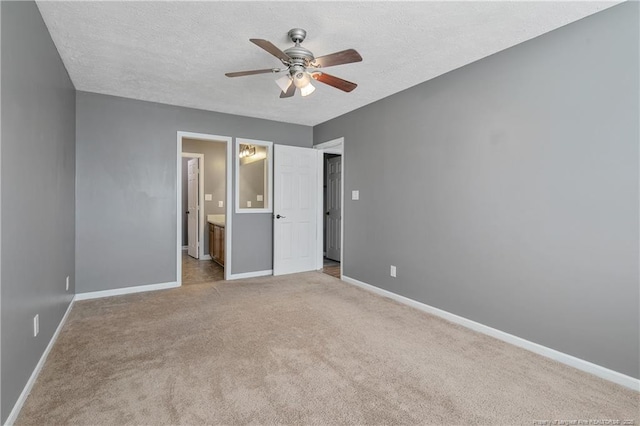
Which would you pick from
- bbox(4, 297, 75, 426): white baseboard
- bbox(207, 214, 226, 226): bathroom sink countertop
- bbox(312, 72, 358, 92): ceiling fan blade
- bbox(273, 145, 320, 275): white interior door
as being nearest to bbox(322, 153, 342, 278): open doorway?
bbox(273, 145, 320, 275): white interior door

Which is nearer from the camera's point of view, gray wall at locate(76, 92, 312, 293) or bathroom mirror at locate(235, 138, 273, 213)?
gray wall at locate(76, 92, 312, 293)

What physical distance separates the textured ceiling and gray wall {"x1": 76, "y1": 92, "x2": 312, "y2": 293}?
508mm

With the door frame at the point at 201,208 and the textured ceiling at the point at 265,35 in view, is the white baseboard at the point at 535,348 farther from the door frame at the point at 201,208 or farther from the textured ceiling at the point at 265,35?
the door frame at the point at 201,208

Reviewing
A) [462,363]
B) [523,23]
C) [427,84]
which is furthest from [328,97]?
[462,363]

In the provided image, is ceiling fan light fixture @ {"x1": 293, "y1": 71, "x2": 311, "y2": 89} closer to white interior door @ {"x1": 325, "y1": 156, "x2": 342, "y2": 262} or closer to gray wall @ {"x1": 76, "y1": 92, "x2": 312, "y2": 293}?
gray wall @ {"x1": 76, "y1": 92, "x2": 312, "y2": 293}

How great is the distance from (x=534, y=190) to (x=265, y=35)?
2.42 metres

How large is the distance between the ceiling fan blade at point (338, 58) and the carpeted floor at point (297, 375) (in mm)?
2170

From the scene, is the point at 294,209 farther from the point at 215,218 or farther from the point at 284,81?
the point at 284,81

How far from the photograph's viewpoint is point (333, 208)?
20.6ft

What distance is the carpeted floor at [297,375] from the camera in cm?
175

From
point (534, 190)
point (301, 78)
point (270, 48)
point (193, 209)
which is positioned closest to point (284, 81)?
point (301, 78)

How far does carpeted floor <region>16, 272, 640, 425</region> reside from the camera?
1753mm

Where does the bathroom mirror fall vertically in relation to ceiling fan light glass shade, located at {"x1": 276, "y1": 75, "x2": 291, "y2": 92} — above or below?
below

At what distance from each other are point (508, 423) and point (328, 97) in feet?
11.4
